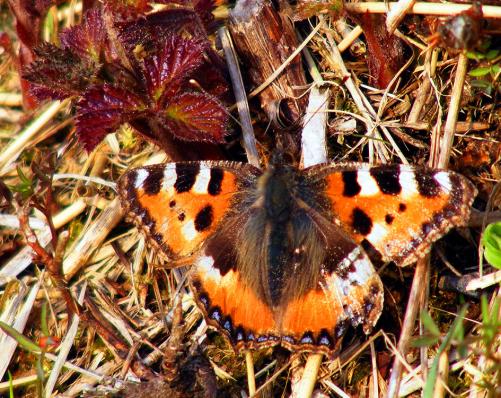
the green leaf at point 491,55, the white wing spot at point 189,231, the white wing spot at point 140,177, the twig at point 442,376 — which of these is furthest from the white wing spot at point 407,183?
the white wing spot at point 140,177

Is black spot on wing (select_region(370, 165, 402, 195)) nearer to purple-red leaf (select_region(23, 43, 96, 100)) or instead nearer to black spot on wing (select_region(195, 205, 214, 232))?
black spot on wing (select_region(195, 205, 214, 232))

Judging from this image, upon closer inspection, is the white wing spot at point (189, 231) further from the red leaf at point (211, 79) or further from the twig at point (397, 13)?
the twig at point (397, 13)

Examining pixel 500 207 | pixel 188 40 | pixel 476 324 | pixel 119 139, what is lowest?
pixel 476 324

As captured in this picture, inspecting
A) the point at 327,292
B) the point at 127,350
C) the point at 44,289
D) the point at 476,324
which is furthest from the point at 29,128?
the point at 476,324

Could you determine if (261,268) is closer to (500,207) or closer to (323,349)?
(323,349)

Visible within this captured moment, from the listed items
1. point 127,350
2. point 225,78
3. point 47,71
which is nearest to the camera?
point 47,71

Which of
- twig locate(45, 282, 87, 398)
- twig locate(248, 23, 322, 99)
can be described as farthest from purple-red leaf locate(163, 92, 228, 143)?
twig locate(45, 282, 87, 398)

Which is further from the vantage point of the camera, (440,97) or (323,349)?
(440,97)

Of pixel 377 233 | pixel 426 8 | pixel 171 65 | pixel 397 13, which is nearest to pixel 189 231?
pixel 171 65
